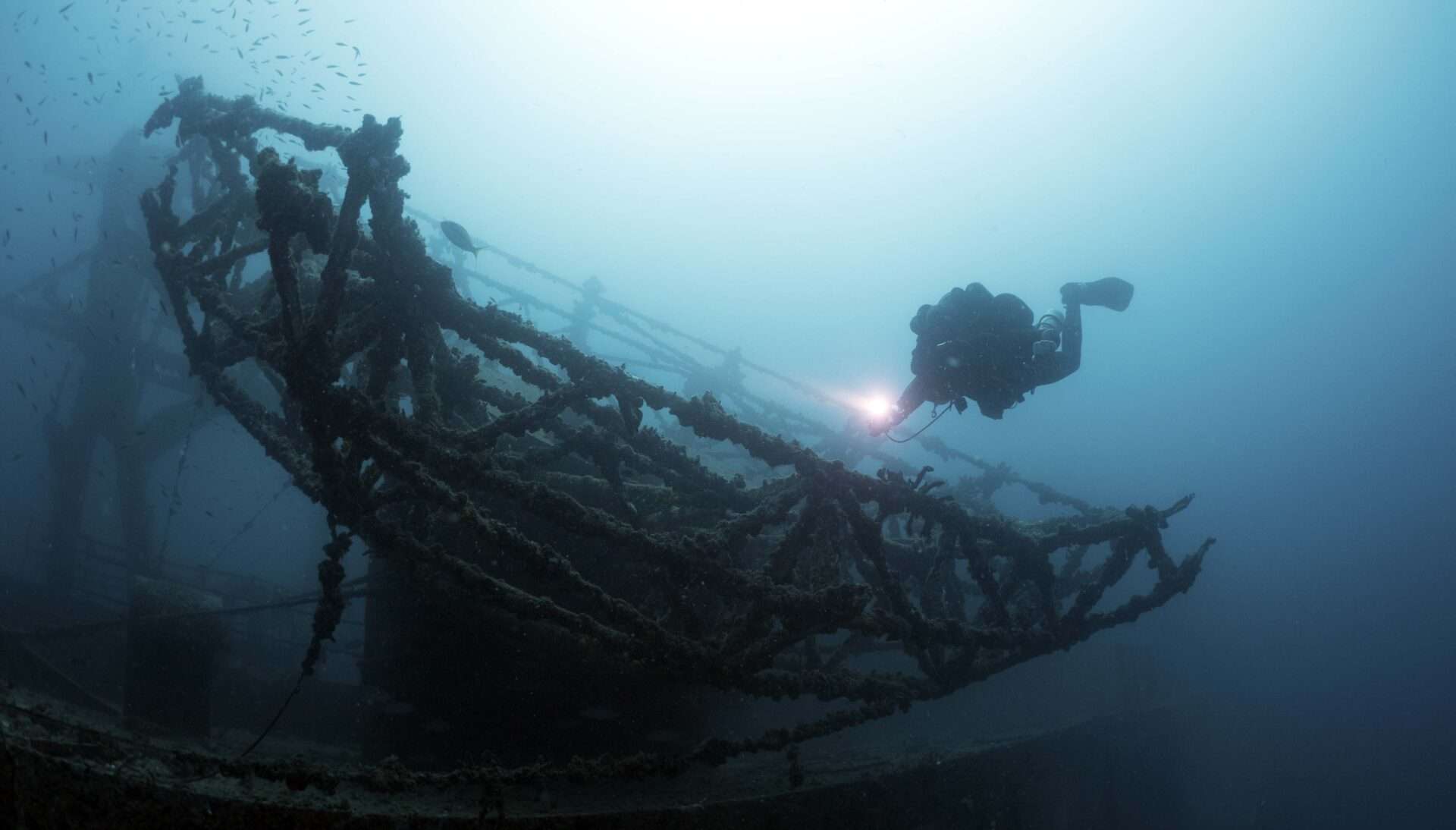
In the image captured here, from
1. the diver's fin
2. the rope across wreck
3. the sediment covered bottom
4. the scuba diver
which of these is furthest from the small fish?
the diver's fin

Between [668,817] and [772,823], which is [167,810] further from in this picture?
[772,823]

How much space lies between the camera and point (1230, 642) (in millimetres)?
46844

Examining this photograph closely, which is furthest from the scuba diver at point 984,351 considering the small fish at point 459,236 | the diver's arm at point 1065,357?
the small fish at point 459,236

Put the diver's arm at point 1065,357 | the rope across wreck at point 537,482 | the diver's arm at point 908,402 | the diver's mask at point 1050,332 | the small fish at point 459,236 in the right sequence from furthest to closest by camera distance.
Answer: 1. the diver's arm at point 908,402
2. the diver's arm at point 1065,357
3. the diver's mask at point 1050,332
4. the small fish at point 459,236
5. the rope across wreck at point 537,482

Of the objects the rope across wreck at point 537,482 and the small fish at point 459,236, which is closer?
the rope across wreck at point 537,482

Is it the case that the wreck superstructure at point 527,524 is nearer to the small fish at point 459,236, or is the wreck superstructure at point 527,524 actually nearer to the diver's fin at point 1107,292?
the small fish at point 459,236

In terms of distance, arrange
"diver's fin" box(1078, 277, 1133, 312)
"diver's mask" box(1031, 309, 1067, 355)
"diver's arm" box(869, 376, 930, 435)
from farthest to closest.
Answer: "diver's fin" box(1078, 277, 1133, 312), "diver's arm" box(869, 376, 930, 435), "diver's mask" box(1031, 309, 1067, 355)

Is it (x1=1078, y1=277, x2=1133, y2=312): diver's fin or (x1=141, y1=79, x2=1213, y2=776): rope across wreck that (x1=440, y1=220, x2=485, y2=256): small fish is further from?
(x1=1078, y1=277, x2=1133, y2=312): diver's fin

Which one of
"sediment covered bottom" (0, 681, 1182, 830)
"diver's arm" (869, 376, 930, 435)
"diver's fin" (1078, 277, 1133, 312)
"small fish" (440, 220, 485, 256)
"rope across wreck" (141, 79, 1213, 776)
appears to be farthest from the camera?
"diver's fin" (1078, 277, 1133, 312)

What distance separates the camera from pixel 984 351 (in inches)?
277

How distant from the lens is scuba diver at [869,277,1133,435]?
7.04m

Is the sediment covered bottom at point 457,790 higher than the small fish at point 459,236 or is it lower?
lower

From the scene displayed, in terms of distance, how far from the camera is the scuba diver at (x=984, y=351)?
704 cm

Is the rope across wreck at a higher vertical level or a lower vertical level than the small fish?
lower
